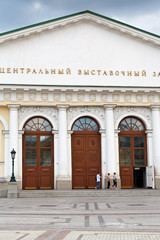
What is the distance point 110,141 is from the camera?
33.4 meters

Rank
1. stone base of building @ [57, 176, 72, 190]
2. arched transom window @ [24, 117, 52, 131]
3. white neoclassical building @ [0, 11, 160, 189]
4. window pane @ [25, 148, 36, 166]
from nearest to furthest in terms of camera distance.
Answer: stone base of building @ [57, 176, 72, 190]
white neoclassical building @ [0, 11, 160, 189]
window pane @ [25, 148, 36, 166]
arched transom window @ [24, 117, 52, 131]

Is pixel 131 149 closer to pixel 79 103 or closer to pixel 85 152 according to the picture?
pixel 85 152

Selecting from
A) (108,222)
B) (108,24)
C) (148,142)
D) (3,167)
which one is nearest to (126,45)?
(108,24)

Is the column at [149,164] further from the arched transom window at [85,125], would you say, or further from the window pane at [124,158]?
the arched transom window at [85,125]

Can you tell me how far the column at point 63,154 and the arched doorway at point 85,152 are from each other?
47.8 inches

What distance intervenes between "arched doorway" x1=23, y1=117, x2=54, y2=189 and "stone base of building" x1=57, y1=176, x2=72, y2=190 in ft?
3.93

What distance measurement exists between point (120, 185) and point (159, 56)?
13094 millimetres

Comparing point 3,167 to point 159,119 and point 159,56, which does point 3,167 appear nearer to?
point 159,119

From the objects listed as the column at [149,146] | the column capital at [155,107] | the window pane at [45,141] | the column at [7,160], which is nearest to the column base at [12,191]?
the column at [7,160]

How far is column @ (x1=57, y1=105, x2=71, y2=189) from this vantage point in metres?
32.3

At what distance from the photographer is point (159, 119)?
3431cm

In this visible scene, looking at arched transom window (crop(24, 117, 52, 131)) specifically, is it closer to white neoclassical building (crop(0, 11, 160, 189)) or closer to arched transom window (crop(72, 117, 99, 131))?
white neoclassical building (crop(0, 11, 160, 189))

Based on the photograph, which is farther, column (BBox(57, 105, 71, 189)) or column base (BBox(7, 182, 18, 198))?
column (BBox(57, 105, 71, 189))

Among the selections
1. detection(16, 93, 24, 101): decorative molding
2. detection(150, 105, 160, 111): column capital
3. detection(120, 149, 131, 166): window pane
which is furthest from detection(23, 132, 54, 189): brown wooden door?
detection(150, 105, 160, 111): column capital
